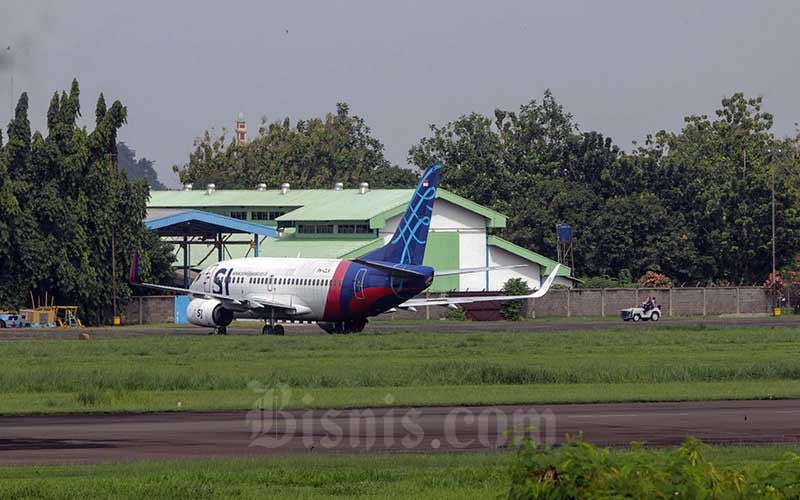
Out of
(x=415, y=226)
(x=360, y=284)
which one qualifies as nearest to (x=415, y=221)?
(x=415, y=226)

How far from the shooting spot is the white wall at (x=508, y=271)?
107375 mm

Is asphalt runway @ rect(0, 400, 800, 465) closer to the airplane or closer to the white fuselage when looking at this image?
the airplane

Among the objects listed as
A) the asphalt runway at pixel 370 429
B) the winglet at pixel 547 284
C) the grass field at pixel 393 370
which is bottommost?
the asphalt runway at pixel 370 429

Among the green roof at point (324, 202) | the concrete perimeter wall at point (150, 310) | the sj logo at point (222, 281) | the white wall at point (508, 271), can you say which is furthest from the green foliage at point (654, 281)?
the sj logo at point (222, 281)

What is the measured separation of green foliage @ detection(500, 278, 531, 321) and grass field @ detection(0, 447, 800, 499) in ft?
236

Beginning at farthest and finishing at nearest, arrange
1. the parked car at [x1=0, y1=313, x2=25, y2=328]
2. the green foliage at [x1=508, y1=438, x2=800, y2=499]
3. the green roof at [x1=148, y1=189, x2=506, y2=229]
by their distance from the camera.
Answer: the green roof at [x1=148, y1=189, x2=506, y2=229] < the parked car at [x1=0, y1=313, x2=25, y2=328] < the green foliage at [x1=508, y1=438, x2=800, y2=499]

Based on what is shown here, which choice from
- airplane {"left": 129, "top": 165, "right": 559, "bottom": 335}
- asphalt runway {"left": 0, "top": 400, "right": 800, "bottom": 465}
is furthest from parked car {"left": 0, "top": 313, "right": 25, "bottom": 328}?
asphalt runway {"left": 0, "top": 400, "right": 800, "bottom": 465}

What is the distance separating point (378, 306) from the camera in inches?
2741

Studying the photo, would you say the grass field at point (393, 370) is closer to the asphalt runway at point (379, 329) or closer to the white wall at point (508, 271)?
the asphalt runway at point (379, 329)

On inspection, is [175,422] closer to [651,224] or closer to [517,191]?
[651,224]

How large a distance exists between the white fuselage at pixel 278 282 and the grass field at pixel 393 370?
6.23 m

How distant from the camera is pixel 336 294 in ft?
Answer: 232

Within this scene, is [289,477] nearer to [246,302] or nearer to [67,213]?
[246,302]

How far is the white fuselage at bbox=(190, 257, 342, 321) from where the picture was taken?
7175cm
